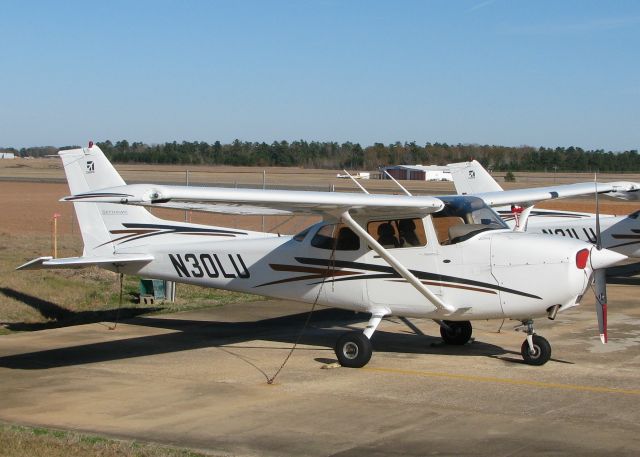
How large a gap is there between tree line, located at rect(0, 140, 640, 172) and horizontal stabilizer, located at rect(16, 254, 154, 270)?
131ft

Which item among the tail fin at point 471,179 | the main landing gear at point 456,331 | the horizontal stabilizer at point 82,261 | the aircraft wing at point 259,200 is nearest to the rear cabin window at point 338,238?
the aircraft wing at point 259,200

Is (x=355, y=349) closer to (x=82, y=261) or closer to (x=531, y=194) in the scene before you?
(x=82, y=261)

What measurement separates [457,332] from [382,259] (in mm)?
1939

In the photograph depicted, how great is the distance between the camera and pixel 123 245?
44.7 ft

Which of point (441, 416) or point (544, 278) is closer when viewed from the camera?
point (441, 416)

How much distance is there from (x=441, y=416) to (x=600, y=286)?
3.11 metres

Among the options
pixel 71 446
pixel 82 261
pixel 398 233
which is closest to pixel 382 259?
pixel 398 233

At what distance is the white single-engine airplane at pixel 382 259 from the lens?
10633mm

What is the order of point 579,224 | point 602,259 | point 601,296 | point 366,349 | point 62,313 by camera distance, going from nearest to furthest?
1. point 602,259
2. point 601,296
3. point 366,349
4. point 62,313
5. point 579,224

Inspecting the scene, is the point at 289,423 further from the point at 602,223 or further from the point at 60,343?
the point at 602,223

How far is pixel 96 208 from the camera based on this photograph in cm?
1378

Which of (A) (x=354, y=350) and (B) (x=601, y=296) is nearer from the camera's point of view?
(B) (x=601, y=296)

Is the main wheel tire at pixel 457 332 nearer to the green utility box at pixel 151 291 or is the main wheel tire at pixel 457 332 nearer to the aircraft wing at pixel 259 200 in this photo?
the aircraft wing at pixel 259 200

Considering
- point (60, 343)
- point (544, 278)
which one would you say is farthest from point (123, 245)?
point (544, 278)
